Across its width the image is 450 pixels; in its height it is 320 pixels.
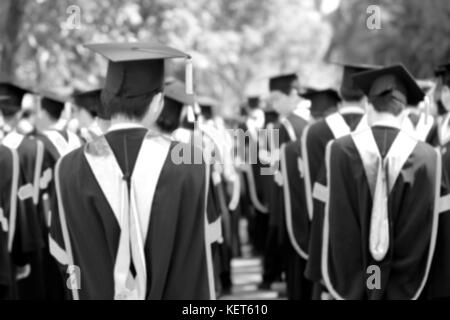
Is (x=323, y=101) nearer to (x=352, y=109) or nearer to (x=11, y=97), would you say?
(x=352, y=109)

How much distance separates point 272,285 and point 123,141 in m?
5.15

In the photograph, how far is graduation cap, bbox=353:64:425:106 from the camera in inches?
165

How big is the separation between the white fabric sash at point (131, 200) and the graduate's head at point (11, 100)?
2.79 metres

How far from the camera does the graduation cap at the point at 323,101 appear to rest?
269 inches

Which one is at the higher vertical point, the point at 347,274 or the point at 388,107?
the point at 388,107

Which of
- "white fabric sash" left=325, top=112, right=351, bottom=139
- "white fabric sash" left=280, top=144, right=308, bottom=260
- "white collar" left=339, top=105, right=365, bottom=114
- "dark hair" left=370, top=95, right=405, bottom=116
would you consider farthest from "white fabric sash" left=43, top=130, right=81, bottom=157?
"dark hair" left=370, top=95, right=405, bottom=116

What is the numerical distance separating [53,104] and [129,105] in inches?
140

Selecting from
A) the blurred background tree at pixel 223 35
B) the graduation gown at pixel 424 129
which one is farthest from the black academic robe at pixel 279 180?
the blurred background tree at pixel 223 35

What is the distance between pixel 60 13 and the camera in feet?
33.8

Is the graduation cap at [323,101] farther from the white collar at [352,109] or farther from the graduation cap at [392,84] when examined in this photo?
the graduation cap at [392,84]

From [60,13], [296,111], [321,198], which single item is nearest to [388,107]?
[321,198]

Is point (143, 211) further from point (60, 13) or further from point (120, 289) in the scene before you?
point (60, 13)

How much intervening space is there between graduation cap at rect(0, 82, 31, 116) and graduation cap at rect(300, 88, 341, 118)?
2.60m
